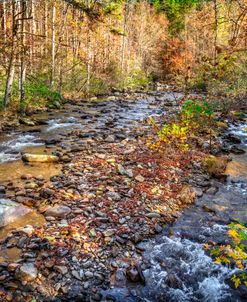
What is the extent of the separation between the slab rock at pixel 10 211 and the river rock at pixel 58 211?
38 centimetres

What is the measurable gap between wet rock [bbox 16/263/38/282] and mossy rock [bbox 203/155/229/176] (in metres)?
5.13

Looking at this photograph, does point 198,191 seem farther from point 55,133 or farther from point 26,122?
point 26,122

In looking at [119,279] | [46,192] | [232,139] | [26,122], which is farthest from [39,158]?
[232,139]

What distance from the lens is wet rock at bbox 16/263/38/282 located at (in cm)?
384

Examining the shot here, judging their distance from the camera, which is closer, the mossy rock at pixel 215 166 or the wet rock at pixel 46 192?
the wet rock at pixel 46 192

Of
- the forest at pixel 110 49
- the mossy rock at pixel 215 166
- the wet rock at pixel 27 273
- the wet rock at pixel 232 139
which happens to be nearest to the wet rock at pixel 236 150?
the wet rock at pixel 232 139

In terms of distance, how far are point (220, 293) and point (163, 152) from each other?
4.49 metres

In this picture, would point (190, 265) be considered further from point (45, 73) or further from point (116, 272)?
point (45, 73)

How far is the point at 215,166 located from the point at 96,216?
3.85m

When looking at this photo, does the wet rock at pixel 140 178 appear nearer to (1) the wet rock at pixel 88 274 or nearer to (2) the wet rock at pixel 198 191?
(2) the wet rock at pixel 198 191

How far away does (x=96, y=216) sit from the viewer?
5359mm

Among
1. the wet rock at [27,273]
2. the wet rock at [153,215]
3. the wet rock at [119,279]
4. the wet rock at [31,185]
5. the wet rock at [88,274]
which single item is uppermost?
the wet rock at [31,185]

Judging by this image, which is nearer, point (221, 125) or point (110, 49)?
point (221, 125)

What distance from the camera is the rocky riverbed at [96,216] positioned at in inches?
155
